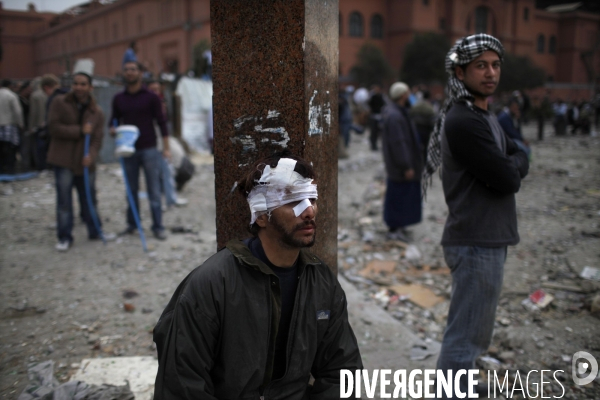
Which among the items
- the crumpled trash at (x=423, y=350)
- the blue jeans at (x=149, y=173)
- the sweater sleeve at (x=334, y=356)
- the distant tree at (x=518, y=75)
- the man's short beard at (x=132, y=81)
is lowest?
the crumpled trash at (x=423, y=350)

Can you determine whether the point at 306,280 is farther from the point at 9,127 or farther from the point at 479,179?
the point at 9,127

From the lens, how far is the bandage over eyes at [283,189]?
1938 mm

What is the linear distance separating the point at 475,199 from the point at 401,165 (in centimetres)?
359

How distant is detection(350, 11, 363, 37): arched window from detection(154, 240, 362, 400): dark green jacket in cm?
3797

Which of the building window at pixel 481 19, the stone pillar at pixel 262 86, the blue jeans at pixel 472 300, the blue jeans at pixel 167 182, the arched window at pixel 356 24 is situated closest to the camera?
the stone pillar at pixel 262 86

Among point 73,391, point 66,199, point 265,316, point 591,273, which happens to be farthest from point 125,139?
point 591,273

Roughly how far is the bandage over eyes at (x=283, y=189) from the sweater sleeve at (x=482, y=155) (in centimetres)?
92

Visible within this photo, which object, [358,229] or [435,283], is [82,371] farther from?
[358,229]

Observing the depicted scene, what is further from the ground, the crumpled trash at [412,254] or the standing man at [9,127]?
the standing man at [9,127]

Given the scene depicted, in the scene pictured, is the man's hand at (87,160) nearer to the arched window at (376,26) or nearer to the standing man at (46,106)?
the standing man at (46,106)

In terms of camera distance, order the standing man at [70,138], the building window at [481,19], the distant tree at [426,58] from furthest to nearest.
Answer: the building window at [481,19], the distant tree at [426,58], the standing man at [70,138]

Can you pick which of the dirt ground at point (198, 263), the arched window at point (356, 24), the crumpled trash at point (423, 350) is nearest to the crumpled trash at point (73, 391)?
the dirt ground at point (198, 263)

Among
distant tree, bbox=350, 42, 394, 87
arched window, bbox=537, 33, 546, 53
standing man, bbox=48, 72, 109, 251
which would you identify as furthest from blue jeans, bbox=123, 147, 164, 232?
arched window, bbox=537, 33, 546, 53

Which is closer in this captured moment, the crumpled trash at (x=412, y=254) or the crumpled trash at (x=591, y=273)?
the crumpled trash at (x=591, y=273)
